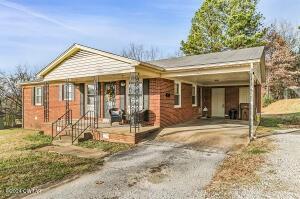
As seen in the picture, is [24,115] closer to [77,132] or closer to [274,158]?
[77,132]

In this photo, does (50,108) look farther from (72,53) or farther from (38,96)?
(72,53)

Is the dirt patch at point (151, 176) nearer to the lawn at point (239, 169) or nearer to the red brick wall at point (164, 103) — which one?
the lawn at point (239, 169)

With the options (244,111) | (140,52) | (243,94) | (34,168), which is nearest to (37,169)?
(34,168)

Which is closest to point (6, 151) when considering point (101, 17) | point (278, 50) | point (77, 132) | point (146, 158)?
point (77, 132)

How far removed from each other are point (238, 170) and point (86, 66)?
26.3 feet

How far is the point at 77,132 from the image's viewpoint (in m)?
10.5

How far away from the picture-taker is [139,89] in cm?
1162

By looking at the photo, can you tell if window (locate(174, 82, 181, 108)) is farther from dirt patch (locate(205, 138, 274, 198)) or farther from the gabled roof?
dirt patch (locate(205, 138, 274, 198))

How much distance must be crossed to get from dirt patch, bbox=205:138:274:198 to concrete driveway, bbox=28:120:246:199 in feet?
0.68

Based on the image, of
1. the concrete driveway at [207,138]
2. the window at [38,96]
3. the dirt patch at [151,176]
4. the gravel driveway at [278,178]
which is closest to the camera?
the gravel driveway at [278,178]

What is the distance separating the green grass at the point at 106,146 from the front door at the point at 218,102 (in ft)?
32.9

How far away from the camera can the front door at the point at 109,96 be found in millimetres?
13048

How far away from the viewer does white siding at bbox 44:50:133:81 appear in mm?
9922

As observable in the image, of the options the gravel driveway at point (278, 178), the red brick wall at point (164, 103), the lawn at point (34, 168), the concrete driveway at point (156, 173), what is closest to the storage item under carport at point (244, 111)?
the red brick wall at point (164, 103)
